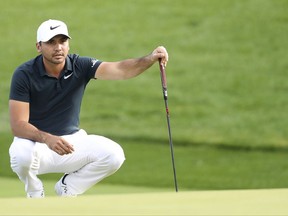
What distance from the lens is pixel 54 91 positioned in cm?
703

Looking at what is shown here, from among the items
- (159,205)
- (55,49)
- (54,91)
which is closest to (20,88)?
(54,91)

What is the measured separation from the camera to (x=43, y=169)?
7.05 meters

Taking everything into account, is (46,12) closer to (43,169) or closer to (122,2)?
(122,2)

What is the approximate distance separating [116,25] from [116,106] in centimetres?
389

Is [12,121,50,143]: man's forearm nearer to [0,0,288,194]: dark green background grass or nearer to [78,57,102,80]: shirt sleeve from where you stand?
[78,57,102,80]: shirt sleeve

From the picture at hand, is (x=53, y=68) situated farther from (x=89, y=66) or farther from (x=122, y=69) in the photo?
(x=122, y=69)

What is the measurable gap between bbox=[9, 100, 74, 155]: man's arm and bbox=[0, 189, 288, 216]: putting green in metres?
1.34

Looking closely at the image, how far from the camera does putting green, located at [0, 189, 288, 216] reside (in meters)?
4.62

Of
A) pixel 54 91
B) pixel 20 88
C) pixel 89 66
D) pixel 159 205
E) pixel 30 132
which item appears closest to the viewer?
pixel 159 205

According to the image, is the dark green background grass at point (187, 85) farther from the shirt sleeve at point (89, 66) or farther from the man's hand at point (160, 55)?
the man's hand at point (160, 55)

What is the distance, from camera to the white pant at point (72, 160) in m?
6.88

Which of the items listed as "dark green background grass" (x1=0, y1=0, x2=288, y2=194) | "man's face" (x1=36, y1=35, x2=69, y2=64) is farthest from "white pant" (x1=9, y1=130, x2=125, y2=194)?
"dark green background grass" (x1=0, y1=0, x2=288, y2=194)

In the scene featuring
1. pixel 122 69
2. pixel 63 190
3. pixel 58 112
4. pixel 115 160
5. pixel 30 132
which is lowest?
pixel 63 190

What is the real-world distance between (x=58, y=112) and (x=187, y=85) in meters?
10.8
